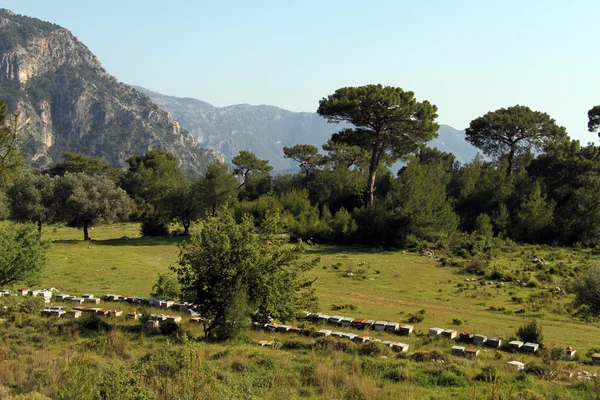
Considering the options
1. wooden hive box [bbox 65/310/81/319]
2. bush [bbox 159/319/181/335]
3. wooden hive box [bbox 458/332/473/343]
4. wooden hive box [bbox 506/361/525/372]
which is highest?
wooden hive box [bbox 506/361/525/372]

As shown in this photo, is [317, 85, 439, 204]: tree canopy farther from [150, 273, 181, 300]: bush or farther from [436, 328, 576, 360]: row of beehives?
[436, 328, 576, 360]: row of beehives

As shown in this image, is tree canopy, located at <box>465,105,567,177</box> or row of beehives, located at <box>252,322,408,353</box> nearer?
row of beehives, located at <box>252,322,408,353</box>

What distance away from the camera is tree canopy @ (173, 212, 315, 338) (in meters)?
14.5

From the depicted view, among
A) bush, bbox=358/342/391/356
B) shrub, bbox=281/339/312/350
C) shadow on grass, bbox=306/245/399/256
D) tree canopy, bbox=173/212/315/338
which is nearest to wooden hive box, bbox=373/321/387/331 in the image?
tree canopy, bbox=173/212/315/338

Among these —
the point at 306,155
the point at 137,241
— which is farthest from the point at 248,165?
the point at 137,241

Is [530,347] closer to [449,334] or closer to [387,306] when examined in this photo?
[449,334]

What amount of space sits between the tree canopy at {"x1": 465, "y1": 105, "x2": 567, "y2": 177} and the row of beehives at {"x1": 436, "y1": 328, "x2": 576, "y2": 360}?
4310cm

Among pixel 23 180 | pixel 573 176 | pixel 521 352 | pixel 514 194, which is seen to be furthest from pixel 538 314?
pixel 23 180

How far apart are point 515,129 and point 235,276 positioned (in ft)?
166

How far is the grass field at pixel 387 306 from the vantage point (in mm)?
10148

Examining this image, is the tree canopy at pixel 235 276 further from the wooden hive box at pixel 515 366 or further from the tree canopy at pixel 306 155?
the tree canopy at pixel 306 155

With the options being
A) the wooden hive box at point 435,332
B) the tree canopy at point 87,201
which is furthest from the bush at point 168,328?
the tree canopy at point 87,201

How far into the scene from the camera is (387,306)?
21.7 m

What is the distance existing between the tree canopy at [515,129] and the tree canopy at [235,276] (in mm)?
45959
